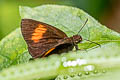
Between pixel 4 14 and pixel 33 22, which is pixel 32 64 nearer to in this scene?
pixel 33 22

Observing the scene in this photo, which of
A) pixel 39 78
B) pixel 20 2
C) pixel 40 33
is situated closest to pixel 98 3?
pixel 20 2

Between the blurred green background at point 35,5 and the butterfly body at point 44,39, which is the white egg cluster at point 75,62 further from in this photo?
the blurred green background at point 35,5

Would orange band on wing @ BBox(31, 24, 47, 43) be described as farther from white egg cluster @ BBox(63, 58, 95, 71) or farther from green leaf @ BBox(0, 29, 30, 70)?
white egg cluster @ BBox(63, 58, 95, 71)

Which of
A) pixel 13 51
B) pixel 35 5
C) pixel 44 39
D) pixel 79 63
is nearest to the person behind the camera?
pixel 79 63

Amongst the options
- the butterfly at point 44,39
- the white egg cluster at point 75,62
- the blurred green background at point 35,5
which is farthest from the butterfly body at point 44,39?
the blurred green background at point 35,5

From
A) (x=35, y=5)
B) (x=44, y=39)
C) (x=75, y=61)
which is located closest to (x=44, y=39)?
(x=44, y=39)

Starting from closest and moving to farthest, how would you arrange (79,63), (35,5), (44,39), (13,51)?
(79,63) → (13,51) → (44,39) → (35,5)

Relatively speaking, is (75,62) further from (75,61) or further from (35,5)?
(35,5)
